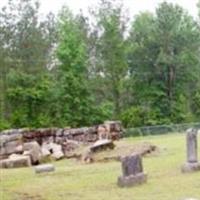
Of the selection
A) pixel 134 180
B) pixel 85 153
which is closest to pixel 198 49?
pixel 85 153

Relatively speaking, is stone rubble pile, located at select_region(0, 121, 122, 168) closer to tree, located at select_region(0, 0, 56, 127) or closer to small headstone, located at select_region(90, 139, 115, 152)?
small headstone, located at select_region(90, 139, 115, 152)

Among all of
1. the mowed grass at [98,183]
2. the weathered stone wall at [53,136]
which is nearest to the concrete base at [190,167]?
the mowed grass at [98,183]

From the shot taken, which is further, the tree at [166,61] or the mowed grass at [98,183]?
the tree at [166,61]

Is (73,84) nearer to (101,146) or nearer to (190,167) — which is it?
(101,146)

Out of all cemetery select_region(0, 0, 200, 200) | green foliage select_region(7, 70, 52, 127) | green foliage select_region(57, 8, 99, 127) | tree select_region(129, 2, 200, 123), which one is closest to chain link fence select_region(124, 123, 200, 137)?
cemetery select_region(0, 0, 200, 200)

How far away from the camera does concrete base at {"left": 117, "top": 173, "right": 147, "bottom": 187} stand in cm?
1274

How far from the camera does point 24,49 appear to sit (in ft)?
141

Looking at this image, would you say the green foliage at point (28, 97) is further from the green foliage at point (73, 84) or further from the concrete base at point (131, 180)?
the concrete base at point (131, 180)

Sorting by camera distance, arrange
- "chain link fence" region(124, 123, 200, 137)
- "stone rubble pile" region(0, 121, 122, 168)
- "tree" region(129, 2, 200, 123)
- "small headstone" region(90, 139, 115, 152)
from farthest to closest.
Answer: "tree" region(129, 2, 200, 123)
"chain link fence" region(124, 123, 200, 137)
"stone rubble pile" region(0, 121, 122, 168)
"small headstone" region(90, 139, 115, 152)

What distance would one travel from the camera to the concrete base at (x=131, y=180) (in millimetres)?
12738

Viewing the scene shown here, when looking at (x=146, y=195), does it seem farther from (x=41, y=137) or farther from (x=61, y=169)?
(x=41, y=137)

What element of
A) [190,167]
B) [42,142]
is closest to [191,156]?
[190,167]

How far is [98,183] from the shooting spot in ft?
43.9

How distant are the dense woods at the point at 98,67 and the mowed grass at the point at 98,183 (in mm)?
22797
